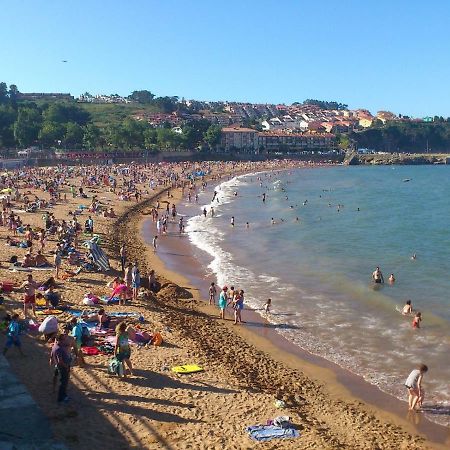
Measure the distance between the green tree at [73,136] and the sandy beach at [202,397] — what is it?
239 ft

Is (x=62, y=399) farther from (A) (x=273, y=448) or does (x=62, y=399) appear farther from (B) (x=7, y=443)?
(A) (x=273, y=448)

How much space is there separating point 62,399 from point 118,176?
51.0 m

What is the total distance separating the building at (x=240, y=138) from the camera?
12131 centimetres

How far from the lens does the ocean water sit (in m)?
12.6

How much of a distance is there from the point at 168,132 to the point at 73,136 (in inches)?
767

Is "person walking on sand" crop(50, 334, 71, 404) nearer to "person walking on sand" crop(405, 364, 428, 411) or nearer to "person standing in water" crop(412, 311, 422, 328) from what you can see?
"person walking on sand" crop(405, 364, 428, 411)

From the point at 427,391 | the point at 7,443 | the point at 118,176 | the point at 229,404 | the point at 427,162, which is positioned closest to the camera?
the point at 7,443

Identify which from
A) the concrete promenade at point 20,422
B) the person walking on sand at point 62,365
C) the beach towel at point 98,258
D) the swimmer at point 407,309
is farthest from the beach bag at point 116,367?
the swimmer at point 407,309

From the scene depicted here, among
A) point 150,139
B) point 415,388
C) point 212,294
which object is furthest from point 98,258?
point 150,139

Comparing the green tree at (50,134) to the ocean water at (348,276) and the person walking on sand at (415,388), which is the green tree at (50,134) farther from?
the person walking on sand at (415,388)

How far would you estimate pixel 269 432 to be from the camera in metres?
8.21

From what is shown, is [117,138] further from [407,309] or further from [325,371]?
[325,371]

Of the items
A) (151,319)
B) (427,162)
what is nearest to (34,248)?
(151,319)

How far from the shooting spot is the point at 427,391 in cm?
1075
